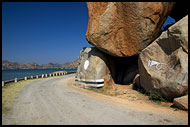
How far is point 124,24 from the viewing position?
11.5m

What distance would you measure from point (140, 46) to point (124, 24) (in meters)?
2.54

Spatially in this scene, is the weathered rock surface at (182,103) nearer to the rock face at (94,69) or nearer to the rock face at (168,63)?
the rock face at (168,63)

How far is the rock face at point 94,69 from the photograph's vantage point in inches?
489

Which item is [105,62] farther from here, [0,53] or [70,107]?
[0,53]

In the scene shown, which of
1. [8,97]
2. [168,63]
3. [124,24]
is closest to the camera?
[168,63]

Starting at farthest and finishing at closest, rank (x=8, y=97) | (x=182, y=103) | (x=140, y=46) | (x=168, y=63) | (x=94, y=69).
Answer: (x=94, y=69), (x=140, y=46), (x=8, y=97), (x=168, y=63), (x=182, y=103)

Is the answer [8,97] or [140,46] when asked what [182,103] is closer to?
[140,46]

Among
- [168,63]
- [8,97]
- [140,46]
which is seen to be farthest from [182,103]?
[8,97]

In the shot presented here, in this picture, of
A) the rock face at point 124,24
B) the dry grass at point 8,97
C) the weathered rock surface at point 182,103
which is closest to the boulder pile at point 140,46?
the rock face at point 124,24

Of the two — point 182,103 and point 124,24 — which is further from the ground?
point 124,24

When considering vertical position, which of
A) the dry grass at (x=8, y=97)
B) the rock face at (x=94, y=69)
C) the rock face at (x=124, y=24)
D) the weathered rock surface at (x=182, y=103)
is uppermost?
the rock face at (x=124, y=24)

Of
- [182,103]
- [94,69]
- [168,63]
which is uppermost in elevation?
[168,63]

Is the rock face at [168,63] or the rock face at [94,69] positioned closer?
the rock face at [168,63]

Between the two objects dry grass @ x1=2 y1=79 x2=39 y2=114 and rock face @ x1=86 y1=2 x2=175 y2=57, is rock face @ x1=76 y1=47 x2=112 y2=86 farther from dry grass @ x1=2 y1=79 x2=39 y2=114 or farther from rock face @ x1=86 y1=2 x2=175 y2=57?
dry grass @ x1=2 y1=79 x2=39 y2=114
